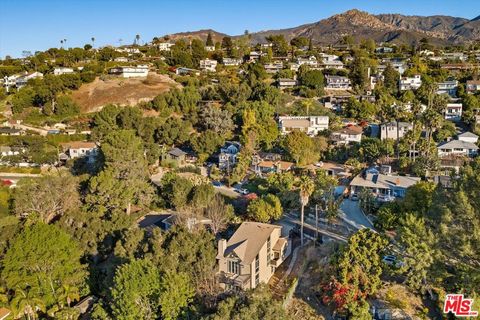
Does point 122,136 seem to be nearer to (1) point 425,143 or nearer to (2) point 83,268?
(2) point 83,268

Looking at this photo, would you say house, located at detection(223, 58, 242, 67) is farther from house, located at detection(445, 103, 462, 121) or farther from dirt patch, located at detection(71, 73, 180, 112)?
house, located at detection(445, 103, 462, 121)

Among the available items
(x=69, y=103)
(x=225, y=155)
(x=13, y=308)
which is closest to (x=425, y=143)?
(x=225, y=155)

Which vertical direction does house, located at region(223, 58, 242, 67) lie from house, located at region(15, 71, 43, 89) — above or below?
above

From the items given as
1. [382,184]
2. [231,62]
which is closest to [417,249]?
[382,184]

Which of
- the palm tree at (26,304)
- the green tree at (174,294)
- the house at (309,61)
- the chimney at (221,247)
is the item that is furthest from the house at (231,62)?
the green tree at (174,294)

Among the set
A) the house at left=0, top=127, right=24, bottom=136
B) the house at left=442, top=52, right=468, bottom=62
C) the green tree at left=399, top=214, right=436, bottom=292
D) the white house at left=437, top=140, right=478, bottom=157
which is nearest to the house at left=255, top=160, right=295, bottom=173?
the white house at left=437, top=140, right=478, bottom=157

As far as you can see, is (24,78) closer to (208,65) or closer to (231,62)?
(208,65)

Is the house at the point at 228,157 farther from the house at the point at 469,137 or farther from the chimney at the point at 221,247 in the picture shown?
the house at the point at 469,137
